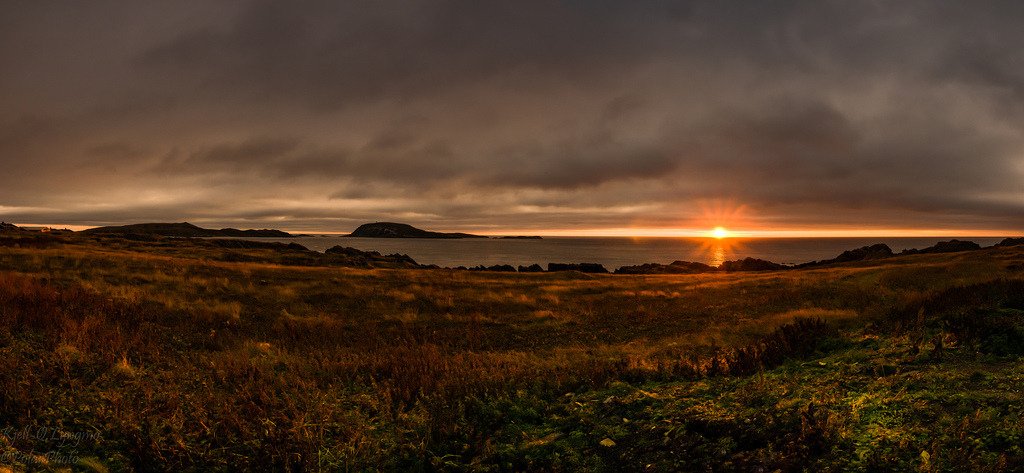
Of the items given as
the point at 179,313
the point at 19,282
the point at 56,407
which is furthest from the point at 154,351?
the point at 19,282

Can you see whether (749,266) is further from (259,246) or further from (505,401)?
(259,246)

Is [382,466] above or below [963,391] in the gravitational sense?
below

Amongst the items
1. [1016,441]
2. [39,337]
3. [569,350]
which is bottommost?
[569,350]

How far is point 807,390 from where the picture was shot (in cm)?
492

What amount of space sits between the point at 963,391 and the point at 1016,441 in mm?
1389

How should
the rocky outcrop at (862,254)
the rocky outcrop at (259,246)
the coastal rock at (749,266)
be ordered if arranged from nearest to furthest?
the coastal rock at (749,266) < the rocky outcrop at (862,254) < the rocky outcrop at (259,246)

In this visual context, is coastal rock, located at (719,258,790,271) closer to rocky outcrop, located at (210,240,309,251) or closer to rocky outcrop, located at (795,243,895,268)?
rocky outcrop, located at (795,243,895,268)

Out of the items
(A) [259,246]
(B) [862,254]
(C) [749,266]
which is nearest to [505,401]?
(C) [749,266]

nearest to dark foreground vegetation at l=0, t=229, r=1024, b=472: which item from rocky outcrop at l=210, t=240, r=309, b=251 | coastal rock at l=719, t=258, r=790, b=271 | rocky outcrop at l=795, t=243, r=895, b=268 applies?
coastal rock at l=719, t=258, r=790, b=271

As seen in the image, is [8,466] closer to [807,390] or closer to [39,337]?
[39,337]

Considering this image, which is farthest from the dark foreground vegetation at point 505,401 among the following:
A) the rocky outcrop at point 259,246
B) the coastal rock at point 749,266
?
the rocky outcrop at point 259,246

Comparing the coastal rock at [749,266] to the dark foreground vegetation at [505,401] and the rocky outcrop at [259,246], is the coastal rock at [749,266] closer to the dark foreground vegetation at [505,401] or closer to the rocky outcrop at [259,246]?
the dark foreground vegetation at [505,401]

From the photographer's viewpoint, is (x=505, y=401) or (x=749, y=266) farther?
(x=749, y=266)

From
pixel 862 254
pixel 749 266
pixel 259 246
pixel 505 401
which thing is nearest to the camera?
pixel 505 401
